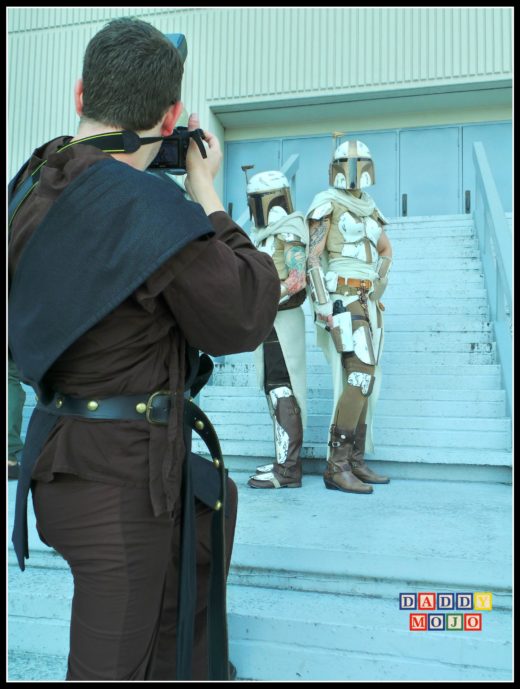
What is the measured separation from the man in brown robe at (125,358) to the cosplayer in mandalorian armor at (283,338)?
2.46m

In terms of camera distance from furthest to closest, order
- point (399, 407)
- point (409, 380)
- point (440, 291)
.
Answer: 1. point (440, 291)
2. point (409, 380)
3. point (399, 407)

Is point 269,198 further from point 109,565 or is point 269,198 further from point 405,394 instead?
point 109,565

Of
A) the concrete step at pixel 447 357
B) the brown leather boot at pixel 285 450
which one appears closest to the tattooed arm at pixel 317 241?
the brown leather boot at pixel 285 450

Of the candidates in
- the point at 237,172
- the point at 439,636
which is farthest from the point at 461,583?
the point at 237,172

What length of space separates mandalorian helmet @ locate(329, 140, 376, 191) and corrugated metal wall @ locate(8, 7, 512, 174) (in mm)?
6394

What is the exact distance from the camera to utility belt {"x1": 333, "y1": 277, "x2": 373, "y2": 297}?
375 centimetres

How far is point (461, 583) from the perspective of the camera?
222cm

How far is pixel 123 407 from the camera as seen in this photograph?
1.19 m

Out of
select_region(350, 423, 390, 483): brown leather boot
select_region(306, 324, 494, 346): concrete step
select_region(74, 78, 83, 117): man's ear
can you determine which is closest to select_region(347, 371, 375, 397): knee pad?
select_region(350, 423, 390, 483): brown leather boot

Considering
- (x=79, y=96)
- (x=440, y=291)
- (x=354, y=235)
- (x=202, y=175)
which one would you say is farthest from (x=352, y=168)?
(x=79, y=96)

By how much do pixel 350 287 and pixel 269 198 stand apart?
769 millimetres

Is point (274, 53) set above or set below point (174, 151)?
above

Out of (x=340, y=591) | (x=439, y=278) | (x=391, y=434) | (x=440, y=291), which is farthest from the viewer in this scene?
(x=439, y=278)

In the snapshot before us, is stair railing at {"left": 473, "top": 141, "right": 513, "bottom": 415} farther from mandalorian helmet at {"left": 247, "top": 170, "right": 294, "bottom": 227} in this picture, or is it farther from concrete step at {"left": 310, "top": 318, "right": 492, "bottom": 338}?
mandalorian helmet at {"left": 247, "top": 170, "right": 294, "bottom": 227}
